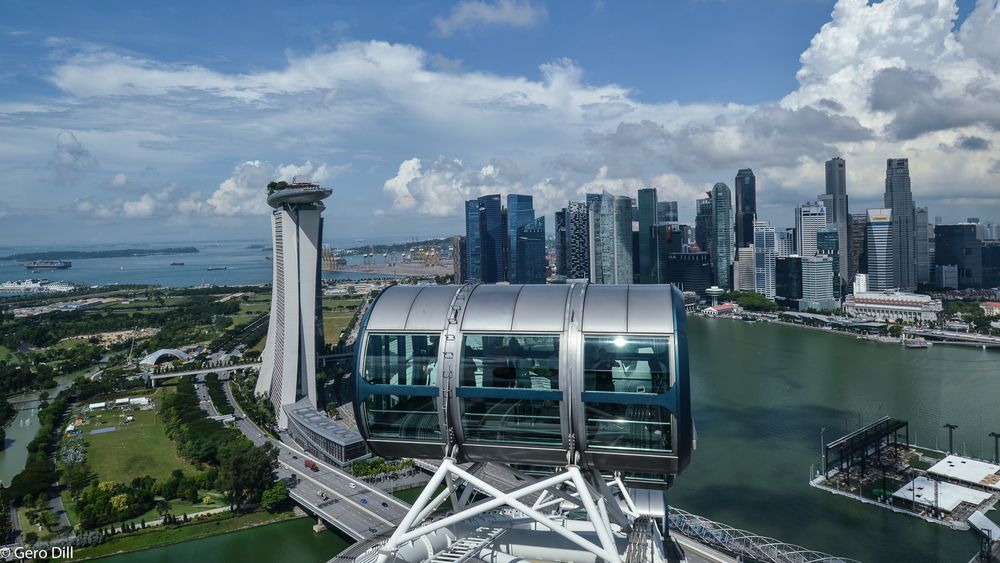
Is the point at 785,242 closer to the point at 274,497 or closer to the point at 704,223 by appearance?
the point at 704,223

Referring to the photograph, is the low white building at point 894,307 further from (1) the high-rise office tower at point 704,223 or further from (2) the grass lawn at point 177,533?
(2) the grass lawn at point 177,533

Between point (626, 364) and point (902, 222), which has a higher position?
point (902, 222)

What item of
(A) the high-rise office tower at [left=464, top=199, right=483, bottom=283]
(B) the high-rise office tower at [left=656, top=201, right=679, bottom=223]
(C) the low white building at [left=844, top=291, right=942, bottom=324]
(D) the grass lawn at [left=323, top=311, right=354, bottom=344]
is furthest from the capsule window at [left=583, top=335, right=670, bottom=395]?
(B) the high-rise office tower at [left=656, top=201, right=679, bottom=223]

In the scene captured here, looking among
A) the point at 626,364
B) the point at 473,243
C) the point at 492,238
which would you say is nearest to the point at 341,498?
the point at 626,364

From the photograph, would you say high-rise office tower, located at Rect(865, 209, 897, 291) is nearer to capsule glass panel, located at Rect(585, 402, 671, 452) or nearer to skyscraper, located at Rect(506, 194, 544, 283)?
skyscraper, located at Rect(506, 194, 544, 283)

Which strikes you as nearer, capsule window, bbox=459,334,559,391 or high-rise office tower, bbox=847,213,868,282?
capsule window, bbox=459,334,559,391

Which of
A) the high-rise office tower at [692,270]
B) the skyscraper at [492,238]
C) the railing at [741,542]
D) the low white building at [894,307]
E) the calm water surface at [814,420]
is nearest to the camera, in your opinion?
the railing at [741,542]

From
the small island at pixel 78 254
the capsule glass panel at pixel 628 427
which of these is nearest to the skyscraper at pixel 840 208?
the capsule glass panel at pixel 628 427
